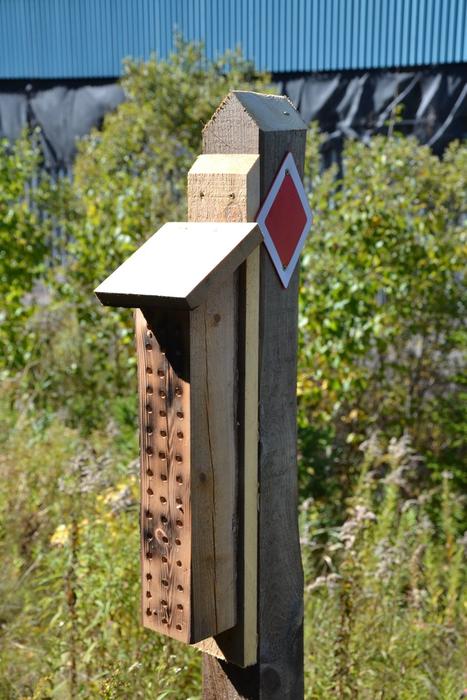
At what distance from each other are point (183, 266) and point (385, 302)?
4.27 meters

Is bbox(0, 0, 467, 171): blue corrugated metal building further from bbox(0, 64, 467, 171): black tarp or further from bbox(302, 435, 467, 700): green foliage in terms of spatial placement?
bbox(302, 435, 467, 700): green foliage

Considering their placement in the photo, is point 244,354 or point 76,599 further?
point 76,599

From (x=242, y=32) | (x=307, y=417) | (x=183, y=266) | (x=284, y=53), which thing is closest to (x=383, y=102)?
(x=284, y=53)

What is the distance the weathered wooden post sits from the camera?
2.00 meters

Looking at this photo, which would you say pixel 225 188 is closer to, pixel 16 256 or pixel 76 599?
pixel 76 599

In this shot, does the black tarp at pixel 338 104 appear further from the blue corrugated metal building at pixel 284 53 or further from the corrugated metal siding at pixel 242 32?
the corrugated metal siding at pixel 242 32

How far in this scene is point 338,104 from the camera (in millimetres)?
10742

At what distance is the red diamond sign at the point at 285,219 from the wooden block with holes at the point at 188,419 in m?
0.09

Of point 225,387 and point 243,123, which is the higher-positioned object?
point 243,123

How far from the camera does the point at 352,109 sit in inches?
420

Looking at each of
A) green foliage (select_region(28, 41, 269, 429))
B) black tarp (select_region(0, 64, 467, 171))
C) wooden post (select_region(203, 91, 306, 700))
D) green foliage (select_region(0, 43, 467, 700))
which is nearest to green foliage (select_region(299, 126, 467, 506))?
green foliage (select_region(0, 43, 467, 700))

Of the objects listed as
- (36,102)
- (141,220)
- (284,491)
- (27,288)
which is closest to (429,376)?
(141,220)

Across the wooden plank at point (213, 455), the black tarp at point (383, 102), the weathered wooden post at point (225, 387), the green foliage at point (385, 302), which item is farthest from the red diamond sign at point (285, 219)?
the black tarp at point (383, 102)

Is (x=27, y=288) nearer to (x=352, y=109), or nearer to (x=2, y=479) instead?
(x=2, y=479)
